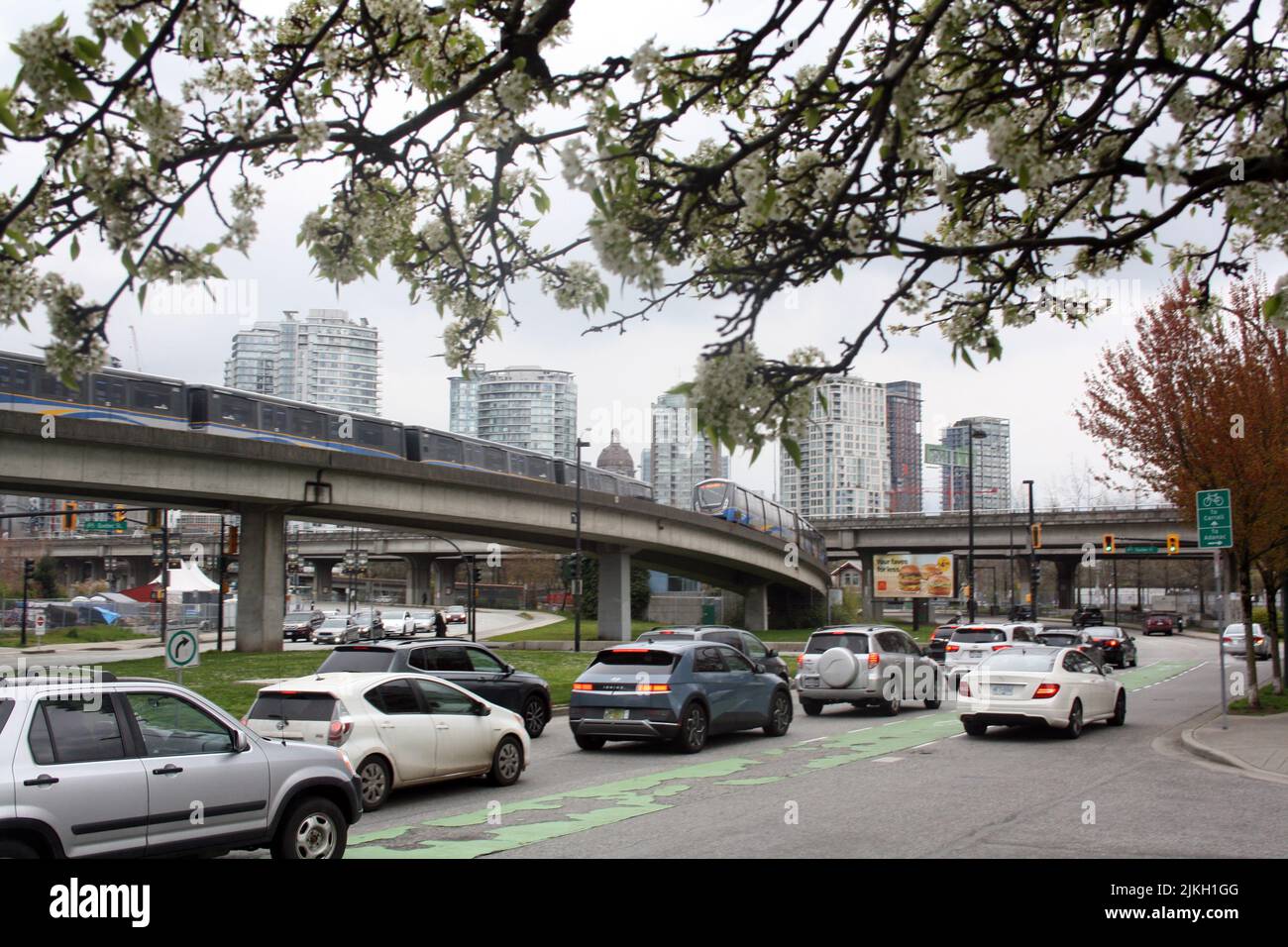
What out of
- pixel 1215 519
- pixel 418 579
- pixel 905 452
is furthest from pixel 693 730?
pixel 905 452

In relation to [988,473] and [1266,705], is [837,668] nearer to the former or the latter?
[1266,705]

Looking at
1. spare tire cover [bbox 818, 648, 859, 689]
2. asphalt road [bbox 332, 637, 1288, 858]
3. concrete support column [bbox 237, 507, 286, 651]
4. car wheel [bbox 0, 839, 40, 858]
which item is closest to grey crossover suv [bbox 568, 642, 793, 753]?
asphalt road [bbox 332, 637, 1288, 858]

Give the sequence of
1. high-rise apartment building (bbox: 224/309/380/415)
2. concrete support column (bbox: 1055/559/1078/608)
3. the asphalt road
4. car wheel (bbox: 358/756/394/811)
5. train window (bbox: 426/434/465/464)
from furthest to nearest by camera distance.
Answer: high-rise apartment building (bbox: 224/309/380/415) → concrete support column (bbox: 1055/559/1078/608) → train window (bbox: 426/434/465/464) → car wheel (bbox: 358/756/394/811) → the asphalt road

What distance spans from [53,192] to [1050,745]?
53.3ft

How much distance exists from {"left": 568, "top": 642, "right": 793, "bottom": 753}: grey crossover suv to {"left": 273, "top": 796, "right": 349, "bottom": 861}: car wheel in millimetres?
7640

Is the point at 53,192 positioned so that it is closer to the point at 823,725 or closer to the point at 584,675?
the point at 584,675

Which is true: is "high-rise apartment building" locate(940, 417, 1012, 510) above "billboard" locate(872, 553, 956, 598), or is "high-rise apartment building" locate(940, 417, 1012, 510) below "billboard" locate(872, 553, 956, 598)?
above

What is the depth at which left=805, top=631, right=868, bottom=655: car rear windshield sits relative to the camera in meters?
23.1

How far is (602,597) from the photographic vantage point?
5816 centimetres

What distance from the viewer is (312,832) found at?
8.96 metres

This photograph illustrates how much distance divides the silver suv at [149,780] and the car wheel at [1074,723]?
13.1 meters

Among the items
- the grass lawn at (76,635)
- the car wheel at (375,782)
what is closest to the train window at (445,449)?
the grass lawn at (76,635)

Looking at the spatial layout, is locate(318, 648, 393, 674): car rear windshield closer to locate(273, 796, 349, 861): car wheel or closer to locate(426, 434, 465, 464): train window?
locate(273, 796, 349, 861): car wheel

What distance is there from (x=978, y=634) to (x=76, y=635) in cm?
4855
